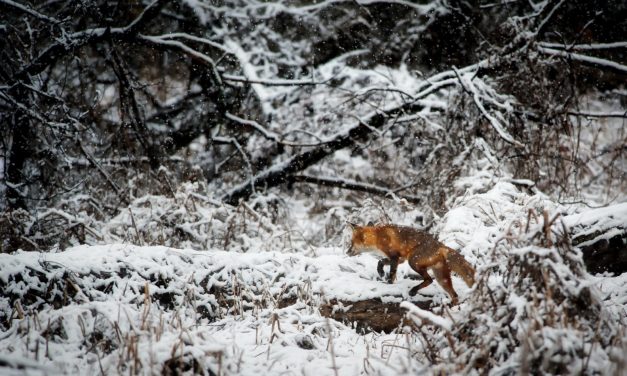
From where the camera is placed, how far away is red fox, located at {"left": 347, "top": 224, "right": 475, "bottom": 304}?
3641 millimetres

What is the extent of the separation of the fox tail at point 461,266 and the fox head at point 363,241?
92cm

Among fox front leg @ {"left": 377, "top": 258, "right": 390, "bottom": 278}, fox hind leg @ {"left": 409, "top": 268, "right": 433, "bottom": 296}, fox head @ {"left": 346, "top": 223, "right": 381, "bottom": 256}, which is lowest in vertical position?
fox hind leg @ {"left": 409, "top": 268, "right": 433, "bottom": 296}

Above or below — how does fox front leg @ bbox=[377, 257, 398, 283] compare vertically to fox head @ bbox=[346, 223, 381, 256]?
below

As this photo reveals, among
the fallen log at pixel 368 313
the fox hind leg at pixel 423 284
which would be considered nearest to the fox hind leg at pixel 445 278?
the fox hind leg at pixel 423 284

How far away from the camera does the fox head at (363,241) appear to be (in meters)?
4.46

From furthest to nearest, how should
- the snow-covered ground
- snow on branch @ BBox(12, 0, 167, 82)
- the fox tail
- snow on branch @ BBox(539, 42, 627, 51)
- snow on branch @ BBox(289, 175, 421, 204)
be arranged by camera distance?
snow on branch @ BBox(289, 175, 421, 204) → snow on branch @ BBox(539, 42, 627, 51) → snow on branch @ BBox(12, 0, 167, 82) → the fox tail → the snow-covered ground

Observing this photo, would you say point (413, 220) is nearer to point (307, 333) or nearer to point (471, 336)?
point (307, 333)

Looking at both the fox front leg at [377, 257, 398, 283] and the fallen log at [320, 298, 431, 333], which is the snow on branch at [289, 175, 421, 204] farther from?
the fallen log at [320, 298, 431, 333]

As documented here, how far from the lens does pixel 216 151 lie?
941 centimetres

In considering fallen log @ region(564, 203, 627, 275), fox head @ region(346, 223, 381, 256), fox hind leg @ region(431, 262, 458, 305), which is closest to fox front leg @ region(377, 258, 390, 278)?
fox head @ region(346, 223, 381, 256)

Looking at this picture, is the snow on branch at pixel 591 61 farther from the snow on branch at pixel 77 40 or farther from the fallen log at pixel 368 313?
the snow on branch at pixel 77 40

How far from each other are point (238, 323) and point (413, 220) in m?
4.13

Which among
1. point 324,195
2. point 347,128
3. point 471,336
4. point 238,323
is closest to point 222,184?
point 324,195

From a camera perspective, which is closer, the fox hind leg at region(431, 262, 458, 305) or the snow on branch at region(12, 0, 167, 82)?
the fox hind leg at region(431, 262, 458, 305)
